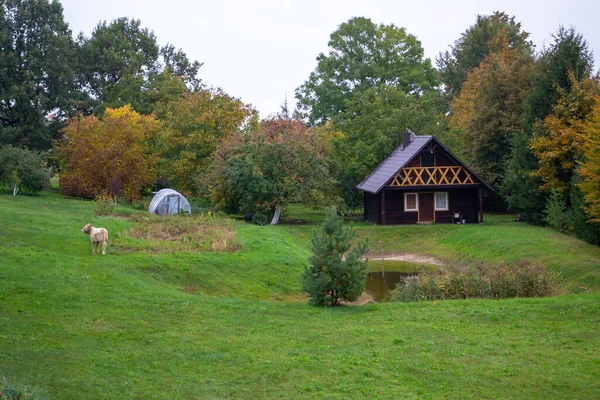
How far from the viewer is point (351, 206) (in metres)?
46.9

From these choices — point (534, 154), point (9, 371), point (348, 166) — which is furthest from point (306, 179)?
point (9, 371)

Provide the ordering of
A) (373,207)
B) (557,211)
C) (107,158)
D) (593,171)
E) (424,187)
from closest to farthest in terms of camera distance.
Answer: (593,171) → (557,211) → (424,187) → (373,207) → (107,158)

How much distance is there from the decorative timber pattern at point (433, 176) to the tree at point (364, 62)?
25.5 metres

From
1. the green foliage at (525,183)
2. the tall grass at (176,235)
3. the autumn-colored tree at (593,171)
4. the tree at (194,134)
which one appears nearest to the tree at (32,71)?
the tree at (194,134)

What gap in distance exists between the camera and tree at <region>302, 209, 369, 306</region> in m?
17.0

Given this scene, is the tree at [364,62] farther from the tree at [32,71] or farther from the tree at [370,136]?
the tree at [32,71]

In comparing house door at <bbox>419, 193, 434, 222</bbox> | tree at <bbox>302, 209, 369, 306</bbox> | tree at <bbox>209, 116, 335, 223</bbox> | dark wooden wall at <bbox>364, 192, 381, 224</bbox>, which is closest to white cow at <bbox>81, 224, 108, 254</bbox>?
tree at <bbox>302, 209, 369, 306</bbox>

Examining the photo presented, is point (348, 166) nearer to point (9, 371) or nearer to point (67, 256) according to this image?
point (67, 256)

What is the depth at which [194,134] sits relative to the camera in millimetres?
45625

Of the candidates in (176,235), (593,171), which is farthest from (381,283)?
(593,171)

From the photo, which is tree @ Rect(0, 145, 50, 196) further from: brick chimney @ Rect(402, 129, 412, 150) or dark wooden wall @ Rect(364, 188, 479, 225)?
brick chimney @ Rect(402, 129, 412, 150)

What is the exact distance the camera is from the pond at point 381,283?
24.4 meters

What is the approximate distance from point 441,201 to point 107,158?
20681 mm

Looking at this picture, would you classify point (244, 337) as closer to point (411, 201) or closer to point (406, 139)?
point (411, 201)
